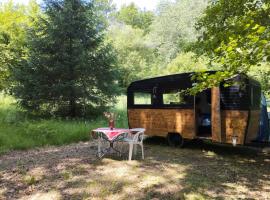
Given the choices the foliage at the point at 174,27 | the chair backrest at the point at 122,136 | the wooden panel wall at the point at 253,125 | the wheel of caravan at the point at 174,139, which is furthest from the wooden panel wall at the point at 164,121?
the foliage at the point at 174,27

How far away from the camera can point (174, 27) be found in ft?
104

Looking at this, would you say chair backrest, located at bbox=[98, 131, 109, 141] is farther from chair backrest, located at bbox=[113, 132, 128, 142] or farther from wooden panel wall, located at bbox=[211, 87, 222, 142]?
wooden panel wall, located at bbox=[211, 87, 222, 142]

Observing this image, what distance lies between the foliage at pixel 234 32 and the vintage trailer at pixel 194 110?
1053 mm

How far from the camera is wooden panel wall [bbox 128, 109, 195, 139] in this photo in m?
8.09

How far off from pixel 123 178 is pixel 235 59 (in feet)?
9.35

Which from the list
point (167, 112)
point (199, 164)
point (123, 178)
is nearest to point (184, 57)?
point (167, 112)

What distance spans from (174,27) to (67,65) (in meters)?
22.3

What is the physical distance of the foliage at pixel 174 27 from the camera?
30.8m

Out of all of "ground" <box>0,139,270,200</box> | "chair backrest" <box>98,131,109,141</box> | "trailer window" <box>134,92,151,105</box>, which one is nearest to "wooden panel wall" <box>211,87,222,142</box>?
"ground" <box>0,139,270,200</box>

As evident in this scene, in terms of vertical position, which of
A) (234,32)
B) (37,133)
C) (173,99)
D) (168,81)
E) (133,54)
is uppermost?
(133,54)

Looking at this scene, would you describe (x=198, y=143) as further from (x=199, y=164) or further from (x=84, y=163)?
(x=84, y=163)

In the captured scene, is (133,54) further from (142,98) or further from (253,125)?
(253,125)

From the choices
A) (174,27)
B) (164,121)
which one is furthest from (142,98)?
(174,27)

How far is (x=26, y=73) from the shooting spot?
450 inches
